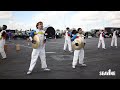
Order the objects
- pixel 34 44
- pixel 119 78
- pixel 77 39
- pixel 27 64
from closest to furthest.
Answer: pixel 119 78 < pixel 34 44 < pixel 77 39 < pixel 27 64
